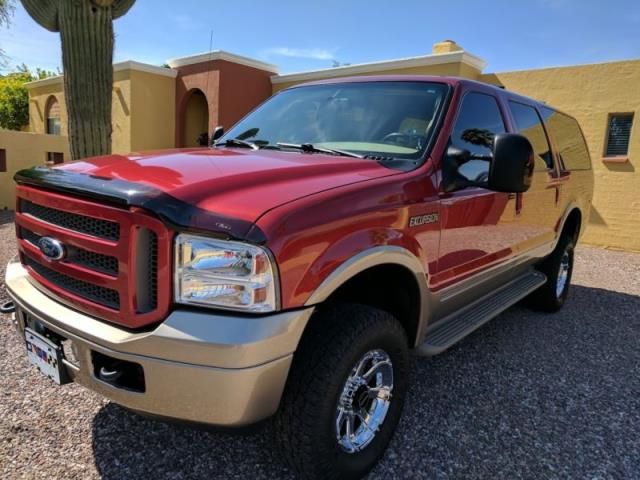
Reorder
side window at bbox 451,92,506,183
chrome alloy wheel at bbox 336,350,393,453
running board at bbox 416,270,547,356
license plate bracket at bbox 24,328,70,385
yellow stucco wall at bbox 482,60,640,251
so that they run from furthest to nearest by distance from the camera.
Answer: yellow stucco wall at bbox 482,60,640,251 < side window at bbox 451,92,506,183 < running board at bbox 416,270,547,356 < chrome alloy wheel at bbox 336,350,393,453 < license plate bracket at bbox 24,328,70,385

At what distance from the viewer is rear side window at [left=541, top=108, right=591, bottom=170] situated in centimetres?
478

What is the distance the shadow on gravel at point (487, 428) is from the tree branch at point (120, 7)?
14.6 feet

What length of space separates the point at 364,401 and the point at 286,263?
3.20ft

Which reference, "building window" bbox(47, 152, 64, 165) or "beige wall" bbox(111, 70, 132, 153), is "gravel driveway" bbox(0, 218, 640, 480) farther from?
"beige wall" bbox(111, 70, 132, 153)

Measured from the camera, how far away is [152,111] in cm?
1496

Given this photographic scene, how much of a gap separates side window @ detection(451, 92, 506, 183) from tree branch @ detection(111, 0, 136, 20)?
165 inches

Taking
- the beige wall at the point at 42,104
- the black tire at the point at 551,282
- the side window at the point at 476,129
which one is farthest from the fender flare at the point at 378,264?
the beige wall at the point at 42,104

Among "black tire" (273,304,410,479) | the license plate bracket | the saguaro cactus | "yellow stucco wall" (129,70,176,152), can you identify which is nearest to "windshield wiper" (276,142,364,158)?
"black tire" (273,304,410,479)

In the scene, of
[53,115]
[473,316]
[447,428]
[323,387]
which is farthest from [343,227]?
[53,115]

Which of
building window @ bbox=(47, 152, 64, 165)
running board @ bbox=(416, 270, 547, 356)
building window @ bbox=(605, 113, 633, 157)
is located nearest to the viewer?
running board @ bbox=(416, 270, 547, 356)

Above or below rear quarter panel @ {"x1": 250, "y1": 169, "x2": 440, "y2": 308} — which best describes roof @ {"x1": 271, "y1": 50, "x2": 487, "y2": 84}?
above

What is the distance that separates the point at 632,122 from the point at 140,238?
10202 mm

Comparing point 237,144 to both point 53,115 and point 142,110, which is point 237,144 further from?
point 53,115

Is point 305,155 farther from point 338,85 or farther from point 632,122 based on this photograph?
point 632,122
